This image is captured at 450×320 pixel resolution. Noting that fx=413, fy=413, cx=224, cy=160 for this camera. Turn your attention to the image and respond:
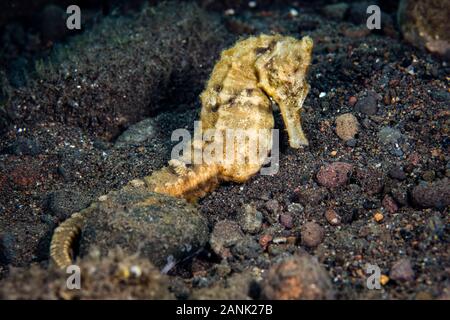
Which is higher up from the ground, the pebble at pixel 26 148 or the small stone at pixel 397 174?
the small stone at pixel 397 174

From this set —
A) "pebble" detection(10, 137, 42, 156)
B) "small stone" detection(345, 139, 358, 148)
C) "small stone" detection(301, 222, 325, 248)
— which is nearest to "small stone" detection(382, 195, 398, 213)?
"small stone" detection(301, 222, 325, 248)

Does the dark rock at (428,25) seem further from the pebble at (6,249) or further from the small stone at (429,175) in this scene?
the pebble at (6,249)

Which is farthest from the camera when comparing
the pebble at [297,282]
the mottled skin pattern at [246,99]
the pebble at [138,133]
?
the pebble at [138,133]

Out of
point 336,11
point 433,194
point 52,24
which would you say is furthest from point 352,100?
point 52,24

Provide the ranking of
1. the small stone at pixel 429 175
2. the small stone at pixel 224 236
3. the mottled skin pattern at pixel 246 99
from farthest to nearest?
the mottled skin pattern at pixel 246 99, the small stone at pixel 429 175, the small stone at pixel 224 236

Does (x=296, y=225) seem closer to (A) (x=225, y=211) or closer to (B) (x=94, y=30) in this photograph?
(A) (x=225, y=211)

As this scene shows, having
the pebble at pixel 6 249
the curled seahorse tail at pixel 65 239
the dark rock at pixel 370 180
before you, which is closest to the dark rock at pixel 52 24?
the pebble at pixel 6 249
